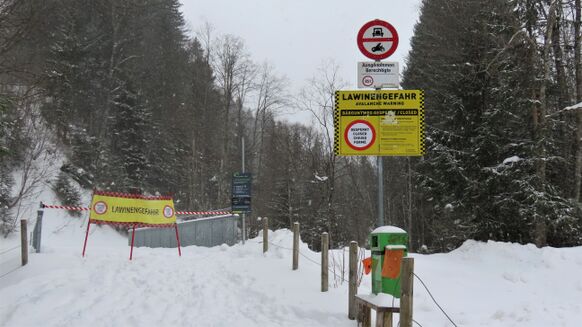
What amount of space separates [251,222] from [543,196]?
77.7 ft

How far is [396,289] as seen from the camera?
5336 millimetres

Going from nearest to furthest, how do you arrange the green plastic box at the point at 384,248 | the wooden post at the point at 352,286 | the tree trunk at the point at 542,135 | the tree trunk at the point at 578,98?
the green plastic box at the point at 384,248, the wooden post at the point at 352,286, the tree trunk at the point at 542,135, the tree trunk at the point at 578,98

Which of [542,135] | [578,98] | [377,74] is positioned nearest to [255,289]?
[377,74]

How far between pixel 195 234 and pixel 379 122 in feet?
45.2

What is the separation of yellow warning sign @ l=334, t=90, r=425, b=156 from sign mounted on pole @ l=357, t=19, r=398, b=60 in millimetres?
506

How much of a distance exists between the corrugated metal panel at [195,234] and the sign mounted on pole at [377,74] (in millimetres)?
13299

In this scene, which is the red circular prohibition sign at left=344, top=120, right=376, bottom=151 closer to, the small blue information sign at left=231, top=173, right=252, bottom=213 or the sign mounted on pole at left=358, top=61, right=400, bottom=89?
the sign mounted on pole at left=358, top=61, right=400, bottom=89

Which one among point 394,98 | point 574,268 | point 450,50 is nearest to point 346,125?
point 394,98

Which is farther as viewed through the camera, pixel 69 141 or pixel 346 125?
pixel 69 141

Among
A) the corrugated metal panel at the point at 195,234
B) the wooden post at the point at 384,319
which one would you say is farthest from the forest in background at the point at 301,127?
the wooden post at the point at 384,319

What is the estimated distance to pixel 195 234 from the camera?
1897 centimetres

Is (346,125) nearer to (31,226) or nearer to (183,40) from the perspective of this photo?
(31,226)

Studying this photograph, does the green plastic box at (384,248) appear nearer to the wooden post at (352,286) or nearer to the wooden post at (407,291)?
the wooden post at (407,291)

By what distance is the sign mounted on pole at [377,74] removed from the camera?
21.1 ft
